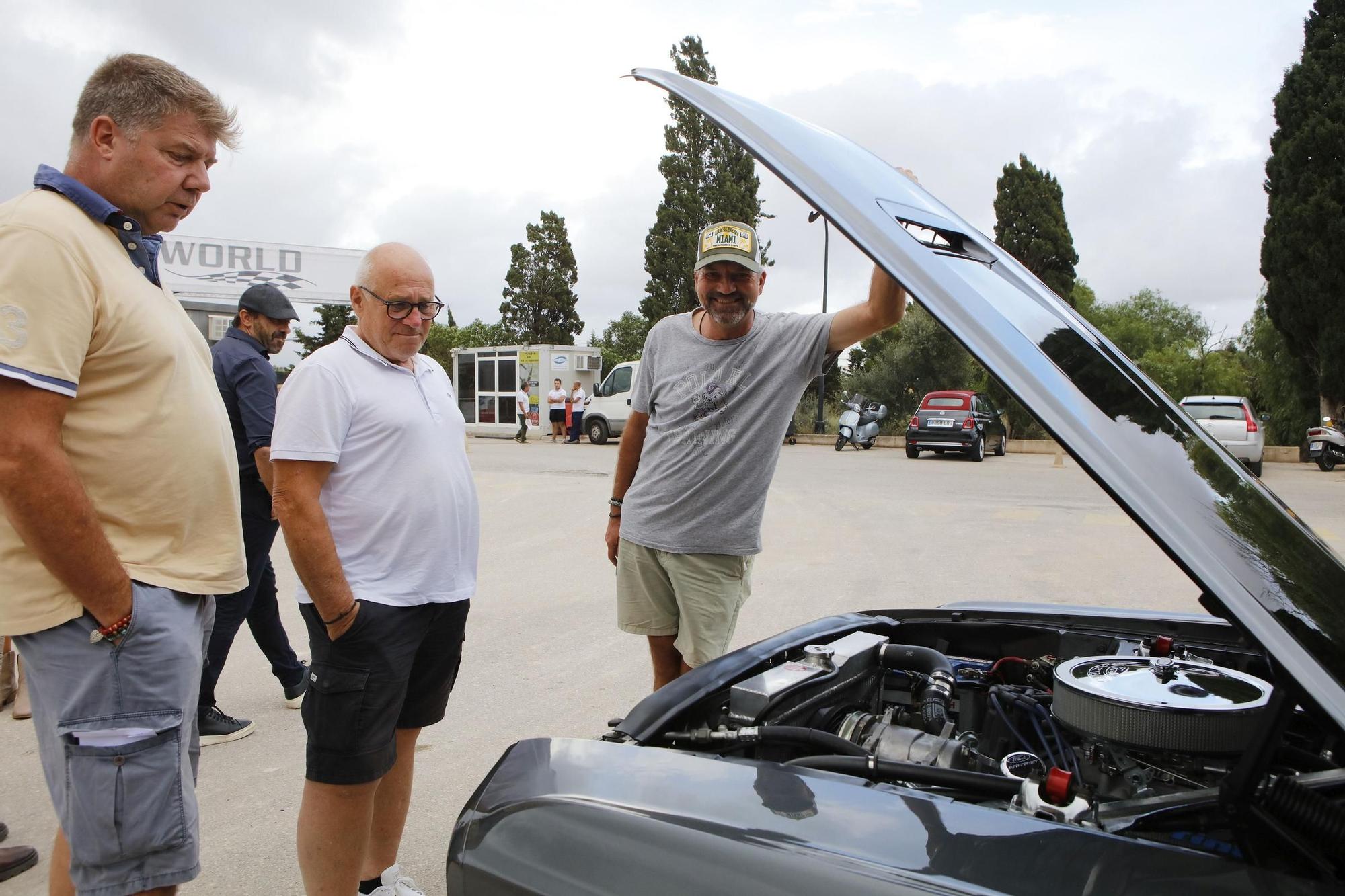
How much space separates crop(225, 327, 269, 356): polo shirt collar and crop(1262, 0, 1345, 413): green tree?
22.1 metres

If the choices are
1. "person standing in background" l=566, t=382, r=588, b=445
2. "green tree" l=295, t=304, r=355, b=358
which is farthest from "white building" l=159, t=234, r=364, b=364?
"person standing in background" l=566, t=382, r=588, b=445

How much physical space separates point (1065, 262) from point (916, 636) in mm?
29844

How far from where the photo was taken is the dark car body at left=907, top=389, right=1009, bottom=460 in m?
17.9

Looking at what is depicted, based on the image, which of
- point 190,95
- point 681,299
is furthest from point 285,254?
point 190,95

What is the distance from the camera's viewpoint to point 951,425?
17938 millimetres

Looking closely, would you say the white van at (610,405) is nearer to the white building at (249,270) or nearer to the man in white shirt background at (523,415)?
the man in white shirt background at (523,415)

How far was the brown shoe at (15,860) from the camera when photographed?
103 inches

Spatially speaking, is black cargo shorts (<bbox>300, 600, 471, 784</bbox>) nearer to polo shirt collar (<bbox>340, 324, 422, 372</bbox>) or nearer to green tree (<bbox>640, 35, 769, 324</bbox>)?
polo shirt collar (<bbox>340, 324, 422, 372</bbox>)

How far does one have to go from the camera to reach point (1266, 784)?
133cm

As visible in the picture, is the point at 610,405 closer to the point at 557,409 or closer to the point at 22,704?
the point at 557,409

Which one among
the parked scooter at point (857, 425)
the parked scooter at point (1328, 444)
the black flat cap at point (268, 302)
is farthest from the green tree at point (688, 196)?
the black flat cap at point (268, 302)

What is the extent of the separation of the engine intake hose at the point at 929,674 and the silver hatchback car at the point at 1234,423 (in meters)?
15.4

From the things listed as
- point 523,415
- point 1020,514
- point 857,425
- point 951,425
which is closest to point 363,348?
point 1020,514

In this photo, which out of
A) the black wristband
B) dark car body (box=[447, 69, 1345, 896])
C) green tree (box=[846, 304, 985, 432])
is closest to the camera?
dark car body (box=[447, 69, 1345, 896])
